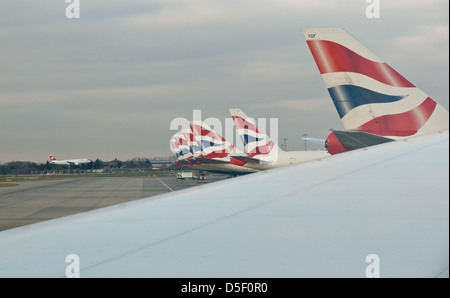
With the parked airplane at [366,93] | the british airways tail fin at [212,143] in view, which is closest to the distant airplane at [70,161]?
the british airways tail fin at [212,143]

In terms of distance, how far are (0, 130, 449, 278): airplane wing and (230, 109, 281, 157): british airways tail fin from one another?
158 ft

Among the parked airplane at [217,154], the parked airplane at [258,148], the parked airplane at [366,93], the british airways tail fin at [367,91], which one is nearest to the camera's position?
the parked airplane at [366,93]

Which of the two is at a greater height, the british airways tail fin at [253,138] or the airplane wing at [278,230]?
the british airways tail fin at [253,138]

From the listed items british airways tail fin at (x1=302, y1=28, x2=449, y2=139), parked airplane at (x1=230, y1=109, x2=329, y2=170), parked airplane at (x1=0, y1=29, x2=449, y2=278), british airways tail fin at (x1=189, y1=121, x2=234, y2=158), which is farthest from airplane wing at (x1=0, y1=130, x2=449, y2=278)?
british airways tail fin at (x1=189, y1=121, x2=234, y2=158)

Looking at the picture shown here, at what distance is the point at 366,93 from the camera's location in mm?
18344

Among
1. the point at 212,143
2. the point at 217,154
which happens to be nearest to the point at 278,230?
the point at 217,154

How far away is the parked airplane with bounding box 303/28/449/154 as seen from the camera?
1570cm

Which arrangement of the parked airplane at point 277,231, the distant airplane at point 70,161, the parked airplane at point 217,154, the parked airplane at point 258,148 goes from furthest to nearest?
the distant airplane at point 70,161 → the parked airplane at point 217,154 → the parked airplane at point 258,148 → the parked airplane at point 277,231

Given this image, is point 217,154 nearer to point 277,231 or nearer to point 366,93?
point 366,93

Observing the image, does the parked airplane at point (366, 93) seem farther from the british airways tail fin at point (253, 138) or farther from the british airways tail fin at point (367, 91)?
the british airways tail fin at point (253, 138)

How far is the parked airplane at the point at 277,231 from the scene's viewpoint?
8.45 ft

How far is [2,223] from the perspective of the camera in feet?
80.1

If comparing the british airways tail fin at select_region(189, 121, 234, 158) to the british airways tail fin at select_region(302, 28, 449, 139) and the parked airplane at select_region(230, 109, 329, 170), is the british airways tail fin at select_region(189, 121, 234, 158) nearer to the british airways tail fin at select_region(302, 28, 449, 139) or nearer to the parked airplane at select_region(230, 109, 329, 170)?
the parked airplane at select_region(230, 109, 329, 170)

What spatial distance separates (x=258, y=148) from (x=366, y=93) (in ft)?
113
